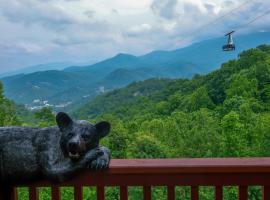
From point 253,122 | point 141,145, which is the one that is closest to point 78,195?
point 141,145

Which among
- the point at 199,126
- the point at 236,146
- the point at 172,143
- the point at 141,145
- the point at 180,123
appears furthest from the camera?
the point at 180,123

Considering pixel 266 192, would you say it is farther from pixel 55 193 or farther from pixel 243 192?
pixel 55 193

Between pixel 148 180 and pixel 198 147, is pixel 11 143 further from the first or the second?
pixel 198 147

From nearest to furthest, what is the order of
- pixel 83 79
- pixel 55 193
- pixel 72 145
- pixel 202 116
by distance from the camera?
pixel 72 145
pixel 55 193
pixel 202 116
pixel 83 79

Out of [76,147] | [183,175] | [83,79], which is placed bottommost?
[183,175]

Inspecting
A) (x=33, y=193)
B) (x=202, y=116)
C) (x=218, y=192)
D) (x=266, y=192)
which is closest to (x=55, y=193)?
(x=33, y=193)

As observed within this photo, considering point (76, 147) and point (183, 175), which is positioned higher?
point (76, 147)

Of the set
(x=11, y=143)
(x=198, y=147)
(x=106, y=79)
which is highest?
(x=106, y=79)
